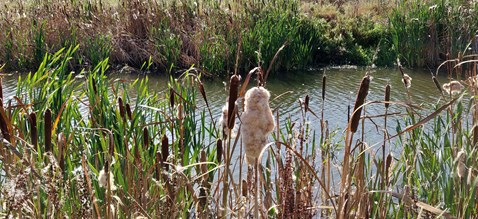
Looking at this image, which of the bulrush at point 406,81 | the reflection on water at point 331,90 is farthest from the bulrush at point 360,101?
the reflection on water at point 331,90

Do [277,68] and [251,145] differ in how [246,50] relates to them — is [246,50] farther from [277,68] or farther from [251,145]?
[251,145]

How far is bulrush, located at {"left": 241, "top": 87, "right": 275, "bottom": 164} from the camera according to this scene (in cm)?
134

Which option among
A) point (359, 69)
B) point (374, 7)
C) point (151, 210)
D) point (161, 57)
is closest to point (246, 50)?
point (161, 57)

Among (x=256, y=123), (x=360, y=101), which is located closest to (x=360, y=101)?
(x=360, y=101)

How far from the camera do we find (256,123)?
4.38 ft

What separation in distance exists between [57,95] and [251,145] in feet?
7.71

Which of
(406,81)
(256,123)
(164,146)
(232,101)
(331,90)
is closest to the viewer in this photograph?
(256,123)

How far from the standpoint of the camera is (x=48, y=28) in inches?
381

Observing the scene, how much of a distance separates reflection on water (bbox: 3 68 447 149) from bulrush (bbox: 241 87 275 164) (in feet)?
14.9

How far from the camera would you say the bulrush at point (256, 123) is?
4.38 feet

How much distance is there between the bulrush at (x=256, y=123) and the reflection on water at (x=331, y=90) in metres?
4.53

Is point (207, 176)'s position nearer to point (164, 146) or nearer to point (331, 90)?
point (164, 146)

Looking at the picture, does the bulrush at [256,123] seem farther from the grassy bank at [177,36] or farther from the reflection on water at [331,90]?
the grassy bank at [177,36]

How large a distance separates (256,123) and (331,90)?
7.02m
